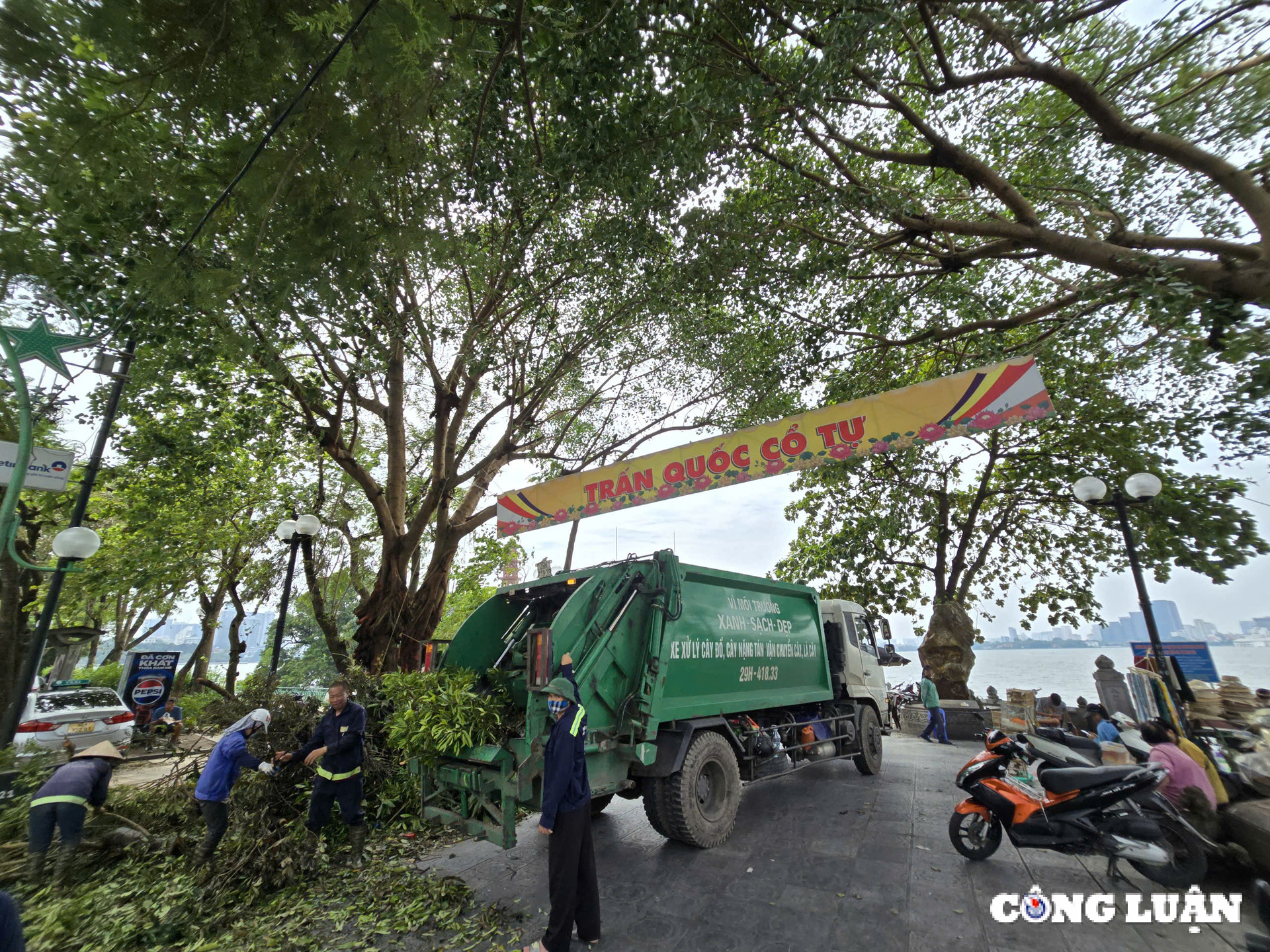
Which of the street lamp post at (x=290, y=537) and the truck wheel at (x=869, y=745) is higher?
the street lamp post at (x=290, y=537)

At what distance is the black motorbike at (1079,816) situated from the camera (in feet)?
12.7

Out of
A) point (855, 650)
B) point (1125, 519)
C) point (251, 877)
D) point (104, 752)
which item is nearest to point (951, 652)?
point (855, 650)

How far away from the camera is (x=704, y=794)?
532cm

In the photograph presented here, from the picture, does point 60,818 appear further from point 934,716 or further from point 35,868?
point 934,716

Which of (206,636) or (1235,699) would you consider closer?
(1235,699)

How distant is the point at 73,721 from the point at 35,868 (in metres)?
7.16

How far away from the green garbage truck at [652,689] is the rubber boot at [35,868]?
3.14 m

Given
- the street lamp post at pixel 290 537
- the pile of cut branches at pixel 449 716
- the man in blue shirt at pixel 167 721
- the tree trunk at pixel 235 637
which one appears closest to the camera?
the pile of cut branches at pixel 449 716

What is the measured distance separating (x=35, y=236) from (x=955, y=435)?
8.17 metres

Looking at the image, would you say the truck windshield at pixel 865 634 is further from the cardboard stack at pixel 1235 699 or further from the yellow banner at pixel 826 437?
the cardboard stack at pixel 1235 699

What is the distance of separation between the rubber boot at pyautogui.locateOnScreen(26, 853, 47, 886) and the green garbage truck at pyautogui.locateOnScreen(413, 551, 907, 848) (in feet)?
10.3

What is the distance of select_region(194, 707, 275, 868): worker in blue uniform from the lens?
4922 mm

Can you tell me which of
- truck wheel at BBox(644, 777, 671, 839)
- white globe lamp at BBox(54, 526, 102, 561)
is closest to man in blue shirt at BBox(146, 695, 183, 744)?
white globe lamp at BBox(54, 526, 102, 561)

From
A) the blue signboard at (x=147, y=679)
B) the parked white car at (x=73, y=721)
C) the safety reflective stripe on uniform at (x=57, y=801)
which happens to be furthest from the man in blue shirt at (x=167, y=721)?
the safety reflective stripe on uniform at (x=57, y=801)
